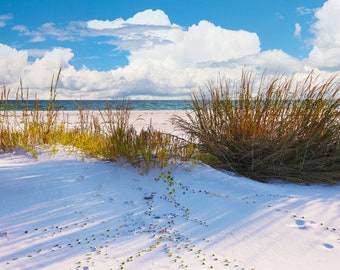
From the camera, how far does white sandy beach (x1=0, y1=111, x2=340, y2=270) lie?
9.61 feet

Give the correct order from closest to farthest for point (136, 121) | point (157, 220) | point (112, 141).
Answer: point (157, 220) < point (112, 141) < point (136, 121)

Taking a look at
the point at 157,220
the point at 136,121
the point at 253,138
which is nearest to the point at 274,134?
the point at 253,138

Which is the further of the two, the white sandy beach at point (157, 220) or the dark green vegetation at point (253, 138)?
the dark green vegetation at point (253, 138)

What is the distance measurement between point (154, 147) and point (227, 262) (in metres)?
2.47

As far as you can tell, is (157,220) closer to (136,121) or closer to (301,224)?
(301,224)

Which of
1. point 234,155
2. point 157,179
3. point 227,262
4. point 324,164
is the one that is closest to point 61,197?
point 157,179

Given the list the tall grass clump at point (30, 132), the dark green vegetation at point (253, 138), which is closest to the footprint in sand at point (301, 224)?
the dark green vegetation at point (253, 138)

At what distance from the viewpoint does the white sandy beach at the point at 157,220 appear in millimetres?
2928

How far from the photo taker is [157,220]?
143 inches

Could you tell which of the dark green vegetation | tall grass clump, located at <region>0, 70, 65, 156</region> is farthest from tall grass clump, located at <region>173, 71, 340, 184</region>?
tall grass clump, located at <region>0, 70, 65, 156</region>

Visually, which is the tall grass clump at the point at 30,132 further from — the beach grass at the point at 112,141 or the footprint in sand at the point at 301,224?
the footprint in sand at the point at 301,224

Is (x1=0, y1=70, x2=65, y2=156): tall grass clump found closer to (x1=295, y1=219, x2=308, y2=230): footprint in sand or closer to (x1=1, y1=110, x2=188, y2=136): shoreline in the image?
(x1=1, y1=110, x2=188, y2=136): shoreline

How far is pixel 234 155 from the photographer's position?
18.0ft

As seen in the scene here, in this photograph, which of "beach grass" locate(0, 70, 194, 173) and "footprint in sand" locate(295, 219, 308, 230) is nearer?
"footprint in sand" locate(295, 219, 308, 230)
